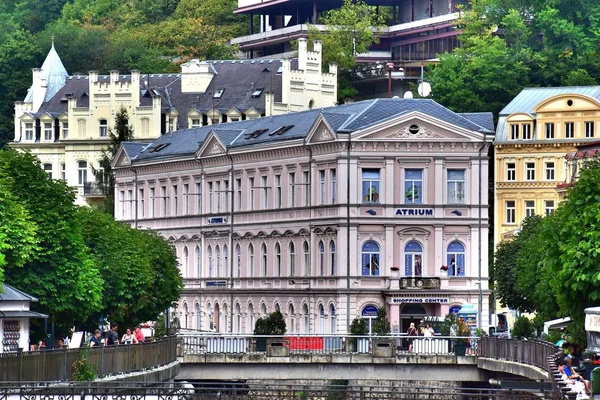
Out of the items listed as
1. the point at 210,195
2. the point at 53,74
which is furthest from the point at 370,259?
the point at 53,74

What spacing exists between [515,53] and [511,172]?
2076 cm

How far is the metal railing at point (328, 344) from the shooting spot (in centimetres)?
10124

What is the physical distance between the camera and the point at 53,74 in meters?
177

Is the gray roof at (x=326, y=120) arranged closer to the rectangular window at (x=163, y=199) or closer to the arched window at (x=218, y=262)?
the rectangular window at (x=163, y=199)

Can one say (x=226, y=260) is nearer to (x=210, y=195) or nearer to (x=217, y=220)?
(x=217, y=220)

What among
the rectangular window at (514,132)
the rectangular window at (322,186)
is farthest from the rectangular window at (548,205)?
the rectangular window at (322,186)

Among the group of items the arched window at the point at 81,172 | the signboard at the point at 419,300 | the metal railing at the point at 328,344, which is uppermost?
the arched window at the point at 81,172

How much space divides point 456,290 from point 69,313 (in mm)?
40057

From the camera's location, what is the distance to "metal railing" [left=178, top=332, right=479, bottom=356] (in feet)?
332

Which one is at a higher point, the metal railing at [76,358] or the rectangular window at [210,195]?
the rectangular window at [210,195]

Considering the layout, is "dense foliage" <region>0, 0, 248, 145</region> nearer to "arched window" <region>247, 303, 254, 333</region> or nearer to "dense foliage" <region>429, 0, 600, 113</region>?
"dense foliage" <region>429, 0, 600, 113</region>

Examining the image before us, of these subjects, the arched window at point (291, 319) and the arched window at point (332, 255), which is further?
the arched window at point (291, 319)

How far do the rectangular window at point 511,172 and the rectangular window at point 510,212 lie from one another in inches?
59.6

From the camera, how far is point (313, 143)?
411 ft
